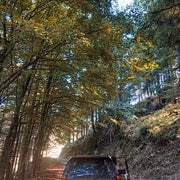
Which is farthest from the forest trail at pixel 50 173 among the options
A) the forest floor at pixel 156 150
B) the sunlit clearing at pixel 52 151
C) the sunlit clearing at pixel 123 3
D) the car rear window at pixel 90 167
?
the sunlit clearing at pixel 52 151

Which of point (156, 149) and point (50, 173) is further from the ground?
point (156, 149)

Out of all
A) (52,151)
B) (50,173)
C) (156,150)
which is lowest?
(50,173)

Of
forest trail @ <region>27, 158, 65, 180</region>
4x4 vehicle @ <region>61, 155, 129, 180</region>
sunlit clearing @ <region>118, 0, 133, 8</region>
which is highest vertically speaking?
sunlit clearing @ <region>118, 0, 133, 8</region>

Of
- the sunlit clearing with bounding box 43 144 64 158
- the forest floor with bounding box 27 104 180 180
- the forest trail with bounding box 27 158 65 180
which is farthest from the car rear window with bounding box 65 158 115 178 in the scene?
the sunlit clearing with bounding box 43 144 64 158

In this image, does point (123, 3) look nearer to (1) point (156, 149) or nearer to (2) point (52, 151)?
(1) point (156, 149)

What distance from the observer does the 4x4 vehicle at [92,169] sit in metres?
5.48

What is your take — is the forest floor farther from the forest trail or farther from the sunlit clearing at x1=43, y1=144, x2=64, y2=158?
the sunlit clearing at x1=43, y1=144, x2=64, y2=158

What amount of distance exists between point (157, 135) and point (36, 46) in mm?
9330

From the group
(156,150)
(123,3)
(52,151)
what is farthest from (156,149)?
(52,151)

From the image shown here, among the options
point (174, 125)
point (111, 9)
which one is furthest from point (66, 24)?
point (174, 125)

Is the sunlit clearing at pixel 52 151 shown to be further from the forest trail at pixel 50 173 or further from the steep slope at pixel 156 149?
the steep slope at pixel 156 149

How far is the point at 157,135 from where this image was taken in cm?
1279

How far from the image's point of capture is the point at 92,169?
18.6 ft

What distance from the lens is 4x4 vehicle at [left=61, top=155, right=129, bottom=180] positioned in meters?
5.48
